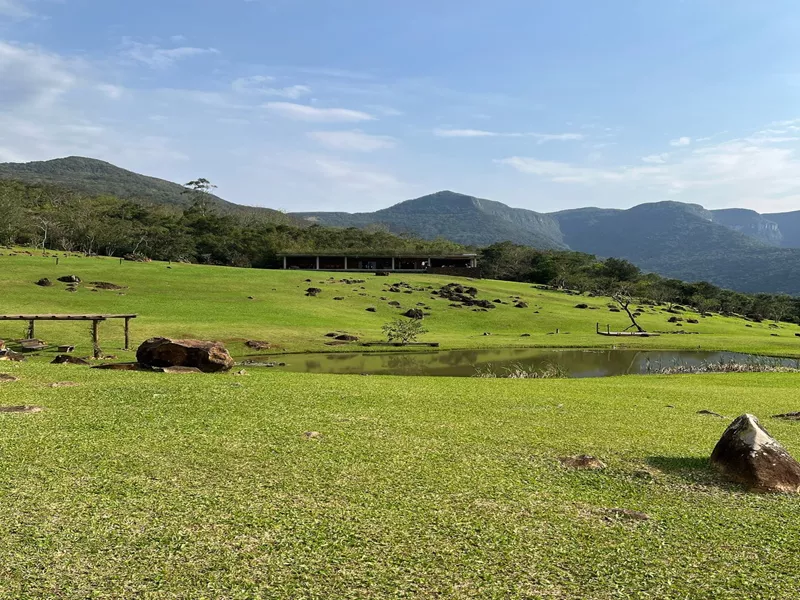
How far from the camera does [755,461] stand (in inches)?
336

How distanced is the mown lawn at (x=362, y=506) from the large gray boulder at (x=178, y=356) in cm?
606

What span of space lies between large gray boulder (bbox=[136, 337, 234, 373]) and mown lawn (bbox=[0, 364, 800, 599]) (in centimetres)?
606

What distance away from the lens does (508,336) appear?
2037 inches

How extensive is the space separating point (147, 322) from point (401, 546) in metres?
40.7

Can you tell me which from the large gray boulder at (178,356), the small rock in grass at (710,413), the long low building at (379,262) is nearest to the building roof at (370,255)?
the long low building at (379,262)

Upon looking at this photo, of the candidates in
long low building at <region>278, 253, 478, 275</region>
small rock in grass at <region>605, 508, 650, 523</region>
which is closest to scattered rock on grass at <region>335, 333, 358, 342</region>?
small rock in grass at <region>605, 508, 650, 523</region>

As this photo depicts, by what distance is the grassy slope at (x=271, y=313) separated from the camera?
41.0 m

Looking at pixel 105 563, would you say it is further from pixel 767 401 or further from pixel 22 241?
pixel 22 241

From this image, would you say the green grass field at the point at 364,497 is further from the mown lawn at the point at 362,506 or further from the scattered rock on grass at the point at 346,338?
the scattered rock on grass at the point at 346,338

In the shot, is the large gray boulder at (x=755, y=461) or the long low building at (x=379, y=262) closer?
the large gray boulder at (x=755, y=461)

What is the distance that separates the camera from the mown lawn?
17.8 ft

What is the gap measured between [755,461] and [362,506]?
19.4 ft

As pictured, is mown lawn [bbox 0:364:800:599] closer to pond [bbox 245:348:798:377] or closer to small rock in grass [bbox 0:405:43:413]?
small rock in grass [bbox 0:405:43:413]

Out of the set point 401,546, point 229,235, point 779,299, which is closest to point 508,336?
point 401,546
